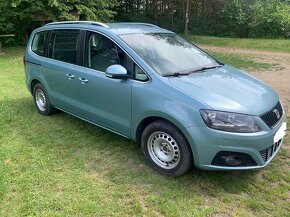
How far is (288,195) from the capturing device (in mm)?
3465

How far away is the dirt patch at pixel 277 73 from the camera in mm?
7363

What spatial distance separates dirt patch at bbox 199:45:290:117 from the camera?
736cm

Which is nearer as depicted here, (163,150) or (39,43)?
(163,150)

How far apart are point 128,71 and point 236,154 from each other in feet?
5.35

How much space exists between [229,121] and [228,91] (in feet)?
1.66

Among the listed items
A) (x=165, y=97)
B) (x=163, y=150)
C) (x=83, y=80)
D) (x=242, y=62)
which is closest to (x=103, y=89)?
(x=83, y=80)

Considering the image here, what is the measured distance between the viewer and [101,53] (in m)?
4.54

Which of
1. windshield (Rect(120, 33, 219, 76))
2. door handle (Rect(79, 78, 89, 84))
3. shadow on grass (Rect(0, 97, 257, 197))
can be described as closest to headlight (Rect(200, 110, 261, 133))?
shadow on grass (Rect(0, 97, 257, 197))

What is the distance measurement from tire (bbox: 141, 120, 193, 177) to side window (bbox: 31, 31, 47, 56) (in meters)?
2.88

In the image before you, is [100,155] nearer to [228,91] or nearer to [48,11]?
[228,91]

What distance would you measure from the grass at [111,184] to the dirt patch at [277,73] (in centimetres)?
272

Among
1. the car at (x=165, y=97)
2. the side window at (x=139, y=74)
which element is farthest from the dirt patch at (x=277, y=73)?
the side window at (x=139, y=74)

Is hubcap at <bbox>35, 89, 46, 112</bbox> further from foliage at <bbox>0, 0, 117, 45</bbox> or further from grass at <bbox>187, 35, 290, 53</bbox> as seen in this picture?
grass at <bbox>187, 35, 290, 53</bbox>

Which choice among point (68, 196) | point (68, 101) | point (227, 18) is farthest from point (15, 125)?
point (227, 18)
